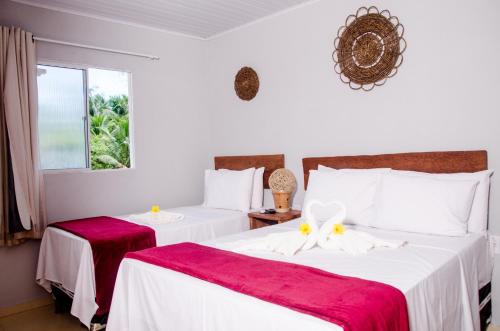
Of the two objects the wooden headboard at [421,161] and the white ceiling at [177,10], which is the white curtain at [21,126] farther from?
the wooden headboard at [421,161]

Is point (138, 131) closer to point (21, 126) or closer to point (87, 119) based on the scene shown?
point (87, 119)

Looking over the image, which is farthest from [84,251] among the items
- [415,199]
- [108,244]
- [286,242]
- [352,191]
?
[415,199]

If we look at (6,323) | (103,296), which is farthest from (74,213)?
(103,296)

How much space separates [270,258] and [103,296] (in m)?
1.23

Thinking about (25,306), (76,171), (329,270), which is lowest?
(25,306)

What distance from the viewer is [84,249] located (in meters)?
2.54

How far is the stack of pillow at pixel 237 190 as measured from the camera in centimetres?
358

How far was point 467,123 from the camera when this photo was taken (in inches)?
99.3

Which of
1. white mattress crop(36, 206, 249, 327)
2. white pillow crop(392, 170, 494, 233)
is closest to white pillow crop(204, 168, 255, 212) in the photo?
white mattress crop(36, 206, 249, 327)

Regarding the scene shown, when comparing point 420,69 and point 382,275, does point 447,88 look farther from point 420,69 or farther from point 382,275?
point 382,275

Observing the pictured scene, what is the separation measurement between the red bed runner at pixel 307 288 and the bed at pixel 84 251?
0.83 metres

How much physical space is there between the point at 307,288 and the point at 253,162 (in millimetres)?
2537

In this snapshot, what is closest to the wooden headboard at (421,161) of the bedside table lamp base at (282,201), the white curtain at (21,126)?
the bedside table lamp base at (282,201)

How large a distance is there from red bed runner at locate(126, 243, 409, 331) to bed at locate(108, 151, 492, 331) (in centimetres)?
3
